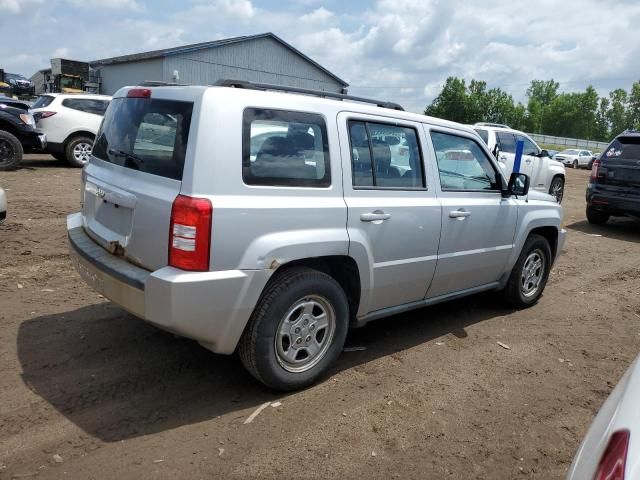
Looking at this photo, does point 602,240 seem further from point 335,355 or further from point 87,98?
point 87,98

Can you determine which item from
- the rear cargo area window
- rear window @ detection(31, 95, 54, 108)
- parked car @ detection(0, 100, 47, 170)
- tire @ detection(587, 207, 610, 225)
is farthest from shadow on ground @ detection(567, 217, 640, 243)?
rear window @ detection(31, 95, 54, 108)

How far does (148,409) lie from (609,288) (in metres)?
5.67

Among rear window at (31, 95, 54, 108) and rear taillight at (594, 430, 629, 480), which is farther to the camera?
rear window at (31, 95, 54, 108)

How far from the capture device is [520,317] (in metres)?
5.29

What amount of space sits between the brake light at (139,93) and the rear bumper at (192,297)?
1099mm

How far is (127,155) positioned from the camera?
11.4 ft

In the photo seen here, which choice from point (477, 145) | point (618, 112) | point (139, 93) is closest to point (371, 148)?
point (477, 145)

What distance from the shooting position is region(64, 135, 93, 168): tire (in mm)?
12812

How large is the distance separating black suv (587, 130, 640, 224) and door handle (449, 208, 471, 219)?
6901mm

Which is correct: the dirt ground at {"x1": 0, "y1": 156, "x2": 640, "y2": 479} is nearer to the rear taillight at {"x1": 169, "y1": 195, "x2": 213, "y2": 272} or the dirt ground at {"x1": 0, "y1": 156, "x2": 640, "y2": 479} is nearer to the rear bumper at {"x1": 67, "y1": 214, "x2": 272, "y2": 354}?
the rear bumper at {"x1": 67, "y1": 214, "x2": 272, "y2": 354}

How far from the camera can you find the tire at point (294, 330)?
3.22m

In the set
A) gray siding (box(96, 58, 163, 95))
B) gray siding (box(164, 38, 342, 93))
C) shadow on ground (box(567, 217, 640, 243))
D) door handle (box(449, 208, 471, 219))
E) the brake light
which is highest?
gray siding (box(164, 38, 342, 93))

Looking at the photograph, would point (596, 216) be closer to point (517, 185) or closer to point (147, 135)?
point (517, 185)

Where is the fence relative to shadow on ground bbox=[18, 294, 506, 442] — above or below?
above
